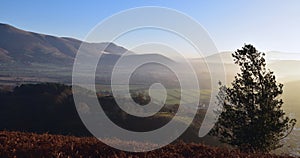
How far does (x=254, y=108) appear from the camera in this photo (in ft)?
62.8

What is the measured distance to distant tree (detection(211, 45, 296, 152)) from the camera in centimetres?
1886

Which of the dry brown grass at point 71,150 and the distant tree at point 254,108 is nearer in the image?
the dry brown grass at point 71,150

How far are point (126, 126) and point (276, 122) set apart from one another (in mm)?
60219

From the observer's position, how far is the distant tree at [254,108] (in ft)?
61.9

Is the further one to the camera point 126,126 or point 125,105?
point 125,105

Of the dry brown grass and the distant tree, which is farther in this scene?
the distant tree

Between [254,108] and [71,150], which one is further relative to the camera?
[254,108]

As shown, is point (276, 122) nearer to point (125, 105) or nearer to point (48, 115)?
point (125, 105)

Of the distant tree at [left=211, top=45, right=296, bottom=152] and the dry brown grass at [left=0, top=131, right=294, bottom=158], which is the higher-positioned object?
the distant tree at [left=211, top=45, right=296, bottom=152]

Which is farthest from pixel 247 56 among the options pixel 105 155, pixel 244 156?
pixel 105 155

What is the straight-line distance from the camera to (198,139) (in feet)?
262

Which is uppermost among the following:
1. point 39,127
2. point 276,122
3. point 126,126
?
point 276,122

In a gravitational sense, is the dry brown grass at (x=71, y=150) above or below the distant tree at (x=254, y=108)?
below

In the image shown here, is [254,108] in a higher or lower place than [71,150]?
higher
